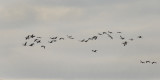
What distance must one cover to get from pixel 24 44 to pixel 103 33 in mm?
28192

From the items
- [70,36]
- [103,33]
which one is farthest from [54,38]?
[103,33]

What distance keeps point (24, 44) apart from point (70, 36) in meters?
17.0

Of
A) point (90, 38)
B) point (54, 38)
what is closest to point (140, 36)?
point (90, 38)

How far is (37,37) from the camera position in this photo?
18450 cm

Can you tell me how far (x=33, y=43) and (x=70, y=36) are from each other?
565 inches

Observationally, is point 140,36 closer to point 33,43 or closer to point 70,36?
point 70,36

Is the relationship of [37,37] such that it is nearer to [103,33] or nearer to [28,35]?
[28,35]

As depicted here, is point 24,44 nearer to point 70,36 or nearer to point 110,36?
point 70,36

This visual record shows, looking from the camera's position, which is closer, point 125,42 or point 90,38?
point 90,38

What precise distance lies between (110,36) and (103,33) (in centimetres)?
683

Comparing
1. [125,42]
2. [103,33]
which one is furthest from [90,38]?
[125,42]

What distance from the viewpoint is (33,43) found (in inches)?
7032

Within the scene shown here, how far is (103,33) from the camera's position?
180250 millimetres

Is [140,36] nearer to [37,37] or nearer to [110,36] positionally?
[110,36]
